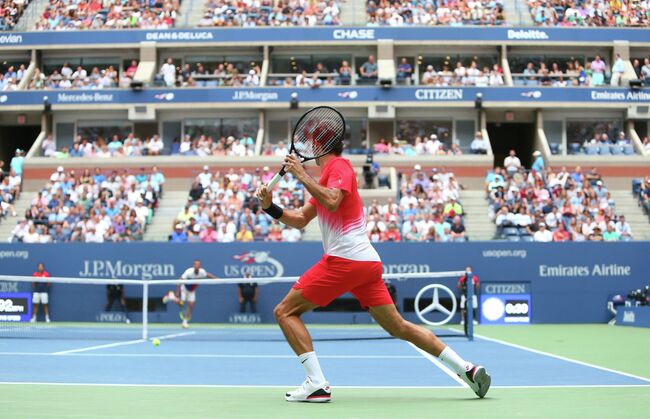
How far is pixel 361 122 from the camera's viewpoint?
3491 centimetres

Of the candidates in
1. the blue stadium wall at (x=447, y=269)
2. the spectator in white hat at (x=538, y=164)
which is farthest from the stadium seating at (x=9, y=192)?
the spectator in white hat at (x=538, y=164)

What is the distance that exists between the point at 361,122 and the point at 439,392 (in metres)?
27.6

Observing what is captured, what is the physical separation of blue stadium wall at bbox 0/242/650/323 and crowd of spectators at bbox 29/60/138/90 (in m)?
13.3

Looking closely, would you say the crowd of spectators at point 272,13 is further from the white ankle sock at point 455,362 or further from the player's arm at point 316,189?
the white ankle sock at point 455,362

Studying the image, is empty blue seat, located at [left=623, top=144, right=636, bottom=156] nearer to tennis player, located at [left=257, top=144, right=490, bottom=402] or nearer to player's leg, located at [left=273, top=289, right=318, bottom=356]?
tennis player, located at [left=257, top=144, right=490, bottom=402]

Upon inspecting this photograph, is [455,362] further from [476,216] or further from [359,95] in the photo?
[359,95]

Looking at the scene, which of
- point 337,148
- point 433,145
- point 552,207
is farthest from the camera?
point 433,145

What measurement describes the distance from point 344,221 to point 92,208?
21.4 meters

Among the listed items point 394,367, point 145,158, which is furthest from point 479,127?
point 394,367

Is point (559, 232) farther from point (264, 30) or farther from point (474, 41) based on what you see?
point (264, 30)

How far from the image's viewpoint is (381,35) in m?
34.8

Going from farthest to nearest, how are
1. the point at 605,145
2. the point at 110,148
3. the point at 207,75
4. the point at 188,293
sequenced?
the point at 207,75, the point at 110,148, the point at 605,145, the point at 188,293

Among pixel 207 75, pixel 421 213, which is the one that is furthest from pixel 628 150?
pixel 207 75

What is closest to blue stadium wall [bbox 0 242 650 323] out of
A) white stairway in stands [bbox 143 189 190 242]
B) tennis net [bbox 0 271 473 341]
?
tennis net [bbox 0 271 473 341]
